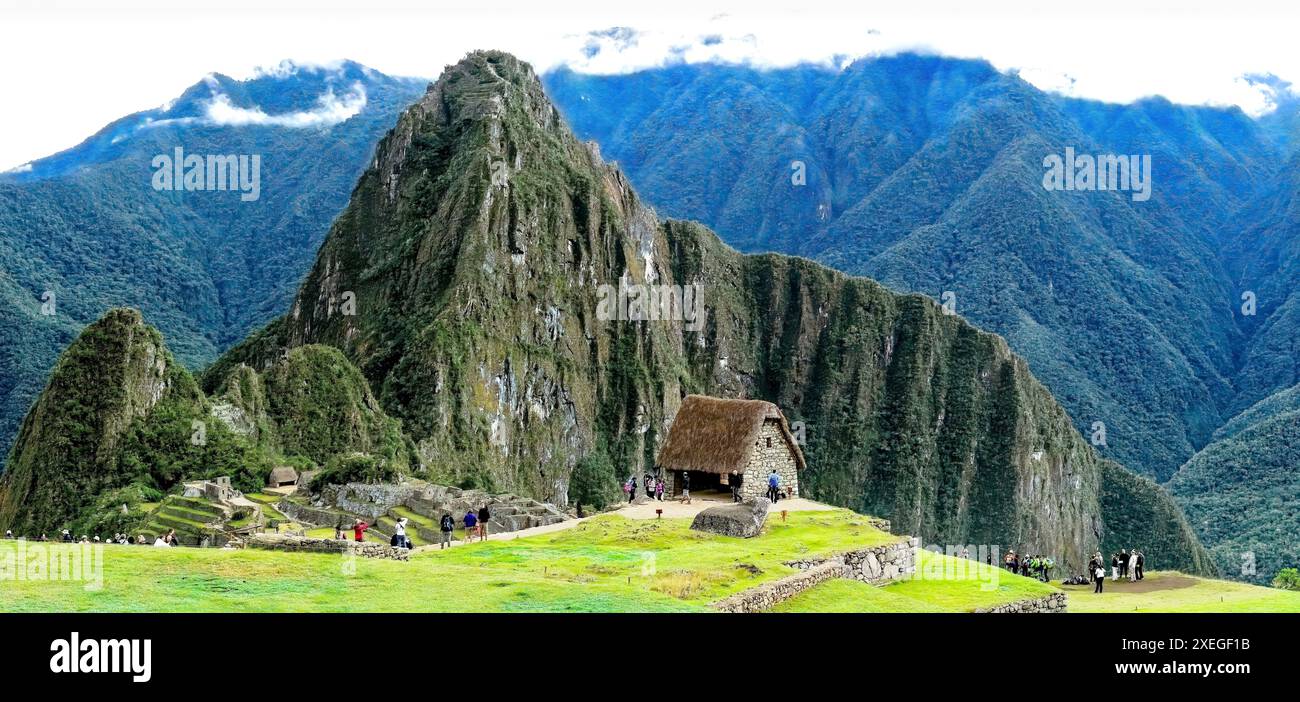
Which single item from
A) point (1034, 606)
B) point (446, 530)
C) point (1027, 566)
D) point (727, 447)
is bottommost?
point (1027, 566)

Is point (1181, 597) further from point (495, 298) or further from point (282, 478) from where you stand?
point (495, 298)

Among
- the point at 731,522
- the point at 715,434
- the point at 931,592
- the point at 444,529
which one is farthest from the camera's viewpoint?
the point at 715,434

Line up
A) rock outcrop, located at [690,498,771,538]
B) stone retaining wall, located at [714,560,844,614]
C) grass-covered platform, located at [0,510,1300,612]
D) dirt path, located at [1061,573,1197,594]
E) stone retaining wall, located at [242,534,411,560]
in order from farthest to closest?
dirt path, located at [1061,573,1197,594] < rock outcrop, located at [690,498,771,538] < stone retaining wall, located at [242,534,411,560] < stone retaining wall, located at [714,560,844,614] < grass-covered platform, located at [0,510,1300,612]

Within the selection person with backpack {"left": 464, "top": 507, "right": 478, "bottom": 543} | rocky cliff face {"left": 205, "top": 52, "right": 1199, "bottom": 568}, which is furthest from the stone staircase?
rocky cliff face {"left": 205, "top": 52, "right": 1199, "bottom": 568}

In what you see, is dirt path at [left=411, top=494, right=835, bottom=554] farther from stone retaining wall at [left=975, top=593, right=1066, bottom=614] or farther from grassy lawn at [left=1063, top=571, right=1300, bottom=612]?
stone retaining wall at [left=975, top=593, right=1066, bottom=614]

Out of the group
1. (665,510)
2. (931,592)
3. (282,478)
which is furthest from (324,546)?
(282,478)

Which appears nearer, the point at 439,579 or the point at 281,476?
the point at 439,579

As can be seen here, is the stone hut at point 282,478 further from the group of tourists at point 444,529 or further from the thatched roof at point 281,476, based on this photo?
the group of tourists at point 444,529
